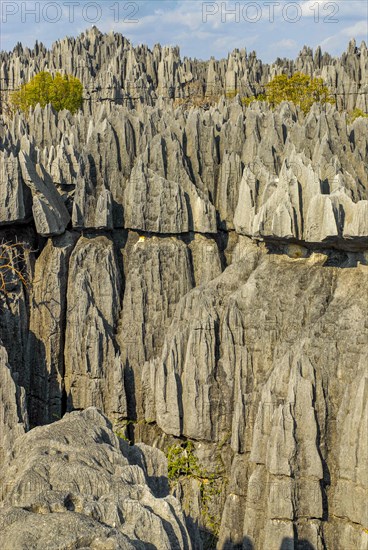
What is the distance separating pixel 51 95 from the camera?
189 ft

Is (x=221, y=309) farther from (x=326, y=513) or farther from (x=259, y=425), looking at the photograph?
(x=326, y=513)

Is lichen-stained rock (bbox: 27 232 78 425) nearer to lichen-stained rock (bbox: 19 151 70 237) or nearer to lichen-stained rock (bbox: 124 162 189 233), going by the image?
lichen-stained rock (bbox: 19 151 70 237)

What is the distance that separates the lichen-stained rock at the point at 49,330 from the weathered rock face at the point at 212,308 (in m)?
0.04

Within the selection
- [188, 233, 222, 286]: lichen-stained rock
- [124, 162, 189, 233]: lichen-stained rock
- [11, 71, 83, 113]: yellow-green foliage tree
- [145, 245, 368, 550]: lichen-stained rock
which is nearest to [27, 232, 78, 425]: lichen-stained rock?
[124, 162, 189, 233]: lichen-stained rock

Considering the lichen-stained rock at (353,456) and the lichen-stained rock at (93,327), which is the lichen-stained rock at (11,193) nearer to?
the lichen-stained rock at (93,327)

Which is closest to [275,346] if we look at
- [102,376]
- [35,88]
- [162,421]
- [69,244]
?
[162,421]

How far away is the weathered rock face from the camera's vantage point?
1800cm

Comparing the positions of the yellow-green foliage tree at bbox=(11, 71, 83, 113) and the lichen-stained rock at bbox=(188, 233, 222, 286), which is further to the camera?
the yellow-green foliage tree at bbox=(11, 71, 83, 113)

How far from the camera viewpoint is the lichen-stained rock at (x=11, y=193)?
22938mm

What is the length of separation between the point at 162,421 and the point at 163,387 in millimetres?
821

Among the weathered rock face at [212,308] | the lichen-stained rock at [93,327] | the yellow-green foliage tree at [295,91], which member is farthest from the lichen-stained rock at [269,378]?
the yellow-green foliage tree at [295,91]

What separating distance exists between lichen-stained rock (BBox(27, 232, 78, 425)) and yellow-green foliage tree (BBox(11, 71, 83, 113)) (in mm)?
35040

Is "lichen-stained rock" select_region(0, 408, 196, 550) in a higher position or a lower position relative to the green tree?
lower

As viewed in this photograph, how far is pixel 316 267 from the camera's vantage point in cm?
1972
